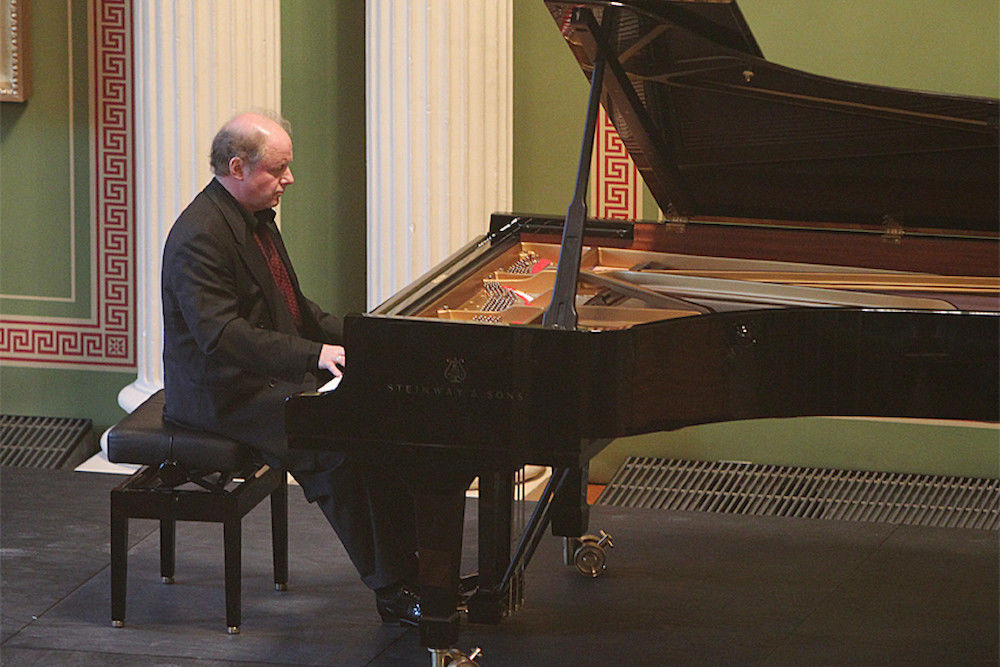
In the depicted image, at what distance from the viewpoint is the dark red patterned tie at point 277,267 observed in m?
3.44

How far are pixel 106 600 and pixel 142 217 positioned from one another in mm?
1454

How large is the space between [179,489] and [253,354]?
33 cm

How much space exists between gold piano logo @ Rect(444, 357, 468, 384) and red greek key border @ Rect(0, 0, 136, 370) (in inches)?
99.4

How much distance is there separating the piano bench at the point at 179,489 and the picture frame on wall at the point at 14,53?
1.95m

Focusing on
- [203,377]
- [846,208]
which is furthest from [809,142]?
[203,377]

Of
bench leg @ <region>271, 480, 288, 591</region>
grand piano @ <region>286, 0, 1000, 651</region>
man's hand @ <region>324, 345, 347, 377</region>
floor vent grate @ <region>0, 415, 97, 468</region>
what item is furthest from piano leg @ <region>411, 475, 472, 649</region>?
floor vent grate @ <region>0, 415, 97, 468</region>

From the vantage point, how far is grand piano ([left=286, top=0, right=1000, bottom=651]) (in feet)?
8.63

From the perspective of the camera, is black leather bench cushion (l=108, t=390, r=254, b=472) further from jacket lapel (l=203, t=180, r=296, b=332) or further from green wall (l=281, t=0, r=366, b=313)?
green wall (l=281, t=0, r=366, b=313)

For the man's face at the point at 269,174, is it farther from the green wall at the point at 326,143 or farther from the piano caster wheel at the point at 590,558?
the green wall at the point at 326,143

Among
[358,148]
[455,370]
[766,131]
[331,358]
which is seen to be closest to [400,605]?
[331,358]

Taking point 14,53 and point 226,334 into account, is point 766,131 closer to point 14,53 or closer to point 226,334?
point 226,334

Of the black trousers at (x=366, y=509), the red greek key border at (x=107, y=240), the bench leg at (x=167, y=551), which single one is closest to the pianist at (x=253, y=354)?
the black trousers at (x=366, y=509)

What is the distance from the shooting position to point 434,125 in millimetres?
4336

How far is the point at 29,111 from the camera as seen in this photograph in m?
4.89
